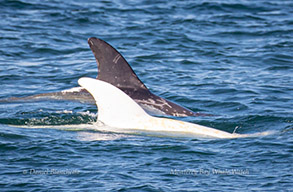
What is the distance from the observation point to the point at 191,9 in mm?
24344

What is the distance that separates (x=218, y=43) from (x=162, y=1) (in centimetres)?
729

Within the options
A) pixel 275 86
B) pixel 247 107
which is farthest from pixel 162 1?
pixel 247 107

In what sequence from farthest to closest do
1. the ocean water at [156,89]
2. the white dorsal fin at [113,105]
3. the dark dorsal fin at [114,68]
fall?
the dark dorsal fin at [114,68], the white dorsal fin at [113,105], the ocean water at [156,89]

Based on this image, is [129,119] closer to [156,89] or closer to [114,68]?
[114,68]

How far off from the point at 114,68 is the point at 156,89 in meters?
2.98

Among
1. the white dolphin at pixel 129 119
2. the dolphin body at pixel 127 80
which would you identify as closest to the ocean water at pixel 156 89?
the white dolphin at pixel 129 119

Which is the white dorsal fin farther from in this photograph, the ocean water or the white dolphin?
the ocean water

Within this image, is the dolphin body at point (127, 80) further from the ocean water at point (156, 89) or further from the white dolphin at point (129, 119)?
the white dolphin at point (129, 119)

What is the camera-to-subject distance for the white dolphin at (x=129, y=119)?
1005 centimetres

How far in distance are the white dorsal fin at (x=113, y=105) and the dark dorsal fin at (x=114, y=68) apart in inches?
74.0

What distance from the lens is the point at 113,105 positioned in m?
10.1

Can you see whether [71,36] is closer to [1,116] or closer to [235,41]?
[235,41]

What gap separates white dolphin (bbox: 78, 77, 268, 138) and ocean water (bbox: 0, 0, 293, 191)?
0.24m

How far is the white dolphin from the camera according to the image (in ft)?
33.0
